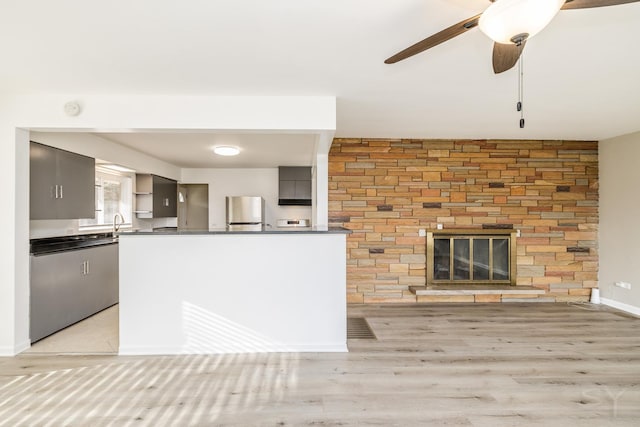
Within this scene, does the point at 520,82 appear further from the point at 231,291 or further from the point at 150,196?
the point at 150,196

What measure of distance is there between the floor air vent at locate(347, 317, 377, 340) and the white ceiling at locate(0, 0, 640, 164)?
2345 millimetres

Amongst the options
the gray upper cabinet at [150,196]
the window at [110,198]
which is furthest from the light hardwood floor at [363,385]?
the gray upper cabinet at [150,196]

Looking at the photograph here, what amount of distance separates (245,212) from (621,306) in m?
5.94

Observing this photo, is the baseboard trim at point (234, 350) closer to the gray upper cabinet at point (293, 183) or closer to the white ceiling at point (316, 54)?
the white ceiling at point (316, 54)

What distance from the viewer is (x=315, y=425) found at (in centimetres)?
209

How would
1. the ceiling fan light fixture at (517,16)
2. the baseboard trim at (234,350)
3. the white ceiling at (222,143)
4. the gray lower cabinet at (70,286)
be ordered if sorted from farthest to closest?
1. the white ceiling at (222,143)
2. the gray lower cabinet at (70,286)
3. the baseboard trim at (234,350)
4. the ceiling fan light fixture at (517,16)

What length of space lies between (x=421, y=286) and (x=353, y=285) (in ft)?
3.19

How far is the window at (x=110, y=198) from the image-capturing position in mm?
5236

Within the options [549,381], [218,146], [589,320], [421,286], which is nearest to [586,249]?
[589,320]

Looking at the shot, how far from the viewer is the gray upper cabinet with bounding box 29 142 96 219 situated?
11.3 feet

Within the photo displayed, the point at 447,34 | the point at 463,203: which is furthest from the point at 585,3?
the point at 463,203

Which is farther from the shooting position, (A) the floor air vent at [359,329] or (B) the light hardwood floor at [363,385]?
(A) the floor air vent at [359,329]

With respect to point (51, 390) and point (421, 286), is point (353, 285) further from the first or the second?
point (51, 390)

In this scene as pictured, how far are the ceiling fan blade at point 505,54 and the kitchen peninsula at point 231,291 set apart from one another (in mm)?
1846
